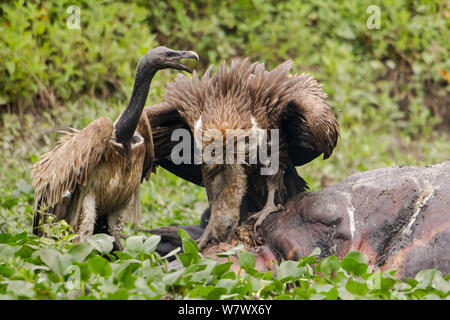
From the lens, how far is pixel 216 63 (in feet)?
32.6

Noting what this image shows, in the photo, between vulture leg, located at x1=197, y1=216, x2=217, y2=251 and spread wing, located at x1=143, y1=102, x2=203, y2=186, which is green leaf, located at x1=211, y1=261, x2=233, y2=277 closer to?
vulture leg, located at x1=197, y1=216, x2=217, y2=251

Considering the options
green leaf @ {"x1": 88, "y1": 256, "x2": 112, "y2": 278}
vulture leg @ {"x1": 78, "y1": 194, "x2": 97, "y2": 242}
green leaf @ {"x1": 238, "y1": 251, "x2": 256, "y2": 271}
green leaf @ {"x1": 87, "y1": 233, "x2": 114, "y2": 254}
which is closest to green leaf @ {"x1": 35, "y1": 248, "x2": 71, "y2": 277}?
green leaf @ {"x1": 88, "y1": 256, "x2": 112, "y2": 278}

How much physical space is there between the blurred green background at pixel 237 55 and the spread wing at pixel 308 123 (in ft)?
7.57

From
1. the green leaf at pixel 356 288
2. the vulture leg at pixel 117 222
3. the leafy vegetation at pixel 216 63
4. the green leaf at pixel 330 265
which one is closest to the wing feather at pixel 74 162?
A: the vulture leg at pixel 117 222

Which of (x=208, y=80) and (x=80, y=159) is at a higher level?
(x=208, y=80)

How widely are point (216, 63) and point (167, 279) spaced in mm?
6546

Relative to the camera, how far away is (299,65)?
9.86 m

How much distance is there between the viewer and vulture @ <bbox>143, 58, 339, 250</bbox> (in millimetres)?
4828

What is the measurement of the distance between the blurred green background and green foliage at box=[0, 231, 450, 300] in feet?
10.5
